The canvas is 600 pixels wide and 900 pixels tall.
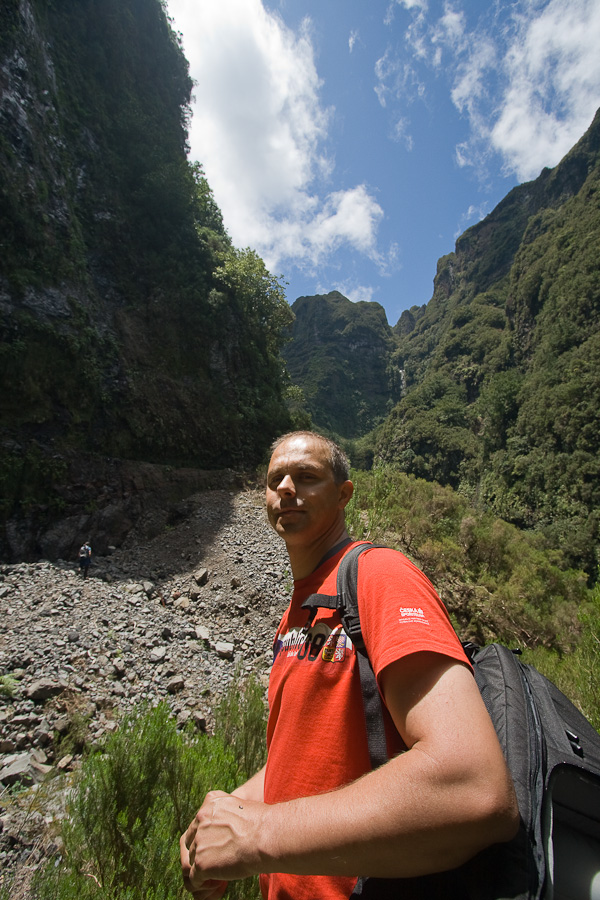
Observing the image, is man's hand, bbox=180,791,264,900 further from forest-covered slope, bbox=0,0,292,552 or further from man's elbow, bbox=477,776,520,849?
forest-covered slope, bbox=0,0,292,552

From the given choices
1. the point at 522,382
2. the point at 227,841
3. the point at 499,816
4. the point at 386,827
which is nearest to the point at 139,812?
the point at 227,841

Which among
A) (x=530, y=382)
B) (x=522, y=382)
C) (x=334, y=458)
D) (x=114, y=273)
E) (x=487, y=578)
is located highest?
(x=114, y=273)

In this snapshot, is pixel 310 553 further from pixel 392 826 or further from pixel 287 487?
pixel 392 826

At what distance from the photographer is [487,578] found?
27.2ft

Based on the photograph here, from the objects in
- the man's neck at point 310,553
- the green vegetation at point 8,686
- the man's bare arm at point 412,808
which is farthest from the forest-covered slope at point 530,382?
the man's bare arm at point 412,808

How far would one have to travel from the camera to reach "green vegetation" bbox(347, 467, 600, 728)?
5.05 meters

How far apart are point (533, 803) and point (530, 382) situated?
4315 cm

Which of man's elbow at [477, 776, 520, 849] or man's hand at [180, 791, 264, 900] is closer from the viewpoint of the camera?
man's elbow at [477, 776, 520, 849]

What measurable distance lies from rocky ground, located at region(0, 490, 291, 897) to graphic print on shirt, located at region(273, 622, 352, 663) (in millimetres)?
3165

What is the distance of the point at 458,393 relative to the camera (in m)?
55.4

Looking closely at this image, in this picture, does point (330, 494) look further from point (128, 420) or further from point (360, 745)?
point (128, 420)

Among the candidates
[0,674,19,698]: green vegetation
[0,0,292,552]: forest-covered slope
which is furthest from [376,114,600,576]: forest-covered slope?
[0,674,19,698]: green vegetation

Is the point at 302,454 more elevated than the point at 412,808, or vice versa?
the point at 302,454

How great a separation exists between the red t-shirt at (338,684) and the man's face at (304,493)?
256 millimetres
